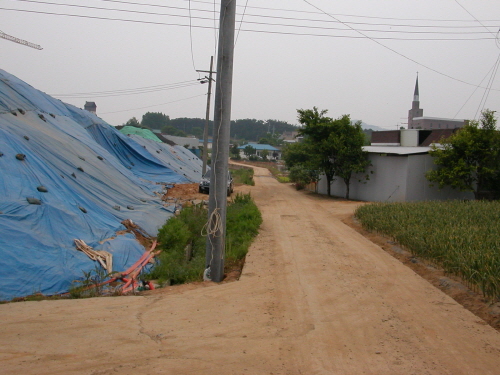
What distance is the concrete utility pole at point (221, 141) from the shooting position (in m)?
8.27

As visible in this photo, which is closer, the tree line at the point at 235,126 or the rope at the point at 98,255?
the rope at the point at 98,255

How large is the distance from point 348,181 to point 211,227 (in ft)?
65.4

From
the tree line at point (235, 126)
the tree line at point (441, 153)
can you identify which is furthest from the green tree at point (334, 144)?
the tree line at point (235, 126)

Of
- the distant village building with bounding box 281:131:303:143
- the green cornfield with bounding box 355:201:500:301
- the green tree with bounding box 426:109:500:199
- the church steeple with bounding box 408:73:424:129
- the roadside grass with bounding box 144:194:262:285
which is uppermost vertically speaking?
the church steeple with bounding box 408:73:424:129

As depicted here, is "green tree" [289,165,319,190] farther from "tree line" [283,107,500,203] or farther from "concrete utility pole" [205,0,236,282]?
"concrete utility pole" [205,0,236,282]

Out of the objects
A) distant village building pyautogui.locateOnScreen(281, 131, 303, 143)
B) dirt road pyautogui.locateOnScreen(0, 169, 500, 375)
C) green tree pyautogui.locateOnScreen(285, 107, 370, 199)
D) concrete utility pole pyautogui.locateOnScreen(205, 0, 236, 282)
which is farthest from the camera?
distant village building pyautogui.locateOnScreen(281, 131, 303, 143)

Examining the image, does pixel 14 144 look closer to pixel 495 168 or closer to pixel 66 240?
pixel 66 240

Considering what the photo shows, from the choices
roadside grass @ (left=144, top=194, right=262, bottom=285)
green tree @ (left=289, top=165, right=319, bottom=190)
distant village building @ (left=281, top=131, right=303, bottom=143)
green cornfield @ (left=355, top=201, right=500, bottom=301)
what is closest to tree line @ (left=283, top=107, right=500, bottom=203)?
green tree @ (left=289, top=165, right=319, bottom=190)

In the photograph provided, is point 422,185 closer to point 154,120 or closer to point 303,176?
point 303,176

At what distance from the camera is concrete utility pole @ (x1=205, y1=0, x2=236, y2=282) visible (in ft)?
27.1

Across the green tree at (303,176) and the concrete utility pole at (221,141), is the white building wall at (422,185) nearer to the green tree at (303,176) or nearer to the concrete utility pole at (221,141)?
the green tree at (303,176)

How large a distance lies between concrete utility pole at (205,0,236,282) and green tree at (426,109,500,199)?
17090 millimetres

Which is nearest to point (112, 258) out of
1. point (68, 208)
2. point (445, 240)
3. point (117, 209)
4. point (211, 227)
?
point (68, 208)

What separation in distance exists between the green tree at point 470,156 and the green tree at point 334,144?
4.51 m
